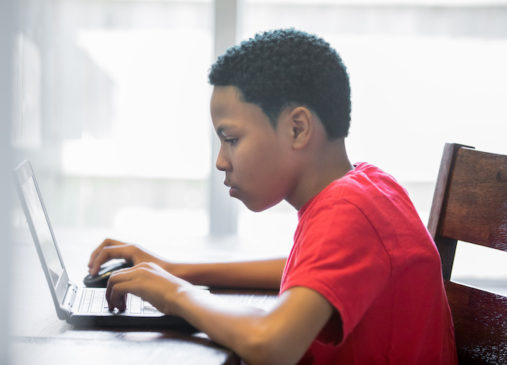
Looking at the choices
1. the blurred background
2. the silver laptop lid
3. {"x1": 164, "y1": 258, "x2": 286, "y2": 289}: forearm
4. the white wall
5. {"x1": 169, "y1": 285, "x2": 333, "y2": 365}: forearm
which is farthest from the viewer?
the blurred background

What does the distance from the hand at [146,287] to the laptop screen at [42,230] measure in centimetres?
8

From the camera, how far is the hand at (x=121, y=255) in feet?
3.43

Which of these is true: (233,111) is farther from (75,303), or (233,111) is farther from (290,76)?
(75,303)

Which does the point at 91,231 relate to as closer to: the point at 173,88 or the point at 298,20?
the point at 173,88

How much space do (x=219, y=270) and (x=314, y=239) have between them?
357mm

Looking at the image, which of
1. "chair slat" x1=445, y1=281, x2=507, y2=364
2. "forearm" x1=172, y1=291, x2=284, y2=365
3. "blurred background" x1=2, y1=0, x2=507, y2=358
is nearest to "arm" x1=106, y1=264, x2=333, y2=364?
"forearm" x1=172, y1=291, x2=284, y2=365

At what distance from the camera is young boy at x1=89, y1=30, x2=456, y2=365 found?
680 mm

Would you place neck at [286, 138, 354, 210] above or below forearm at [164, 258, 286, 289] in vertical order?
above

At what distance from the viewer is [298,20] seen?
1.74 metres

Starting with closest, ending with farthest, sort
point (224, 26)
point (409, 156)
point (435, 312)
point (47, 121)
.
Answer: point (435, 312), point (47, 121), point (224, 26), point (409, 156)

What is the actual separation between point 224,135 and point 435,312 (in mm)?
379

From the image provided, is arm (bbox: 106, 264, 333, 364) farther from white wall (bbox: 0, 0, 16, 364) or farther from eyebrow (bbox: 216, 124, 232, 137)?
white wall (bbox: 0, 0, 16, 364)

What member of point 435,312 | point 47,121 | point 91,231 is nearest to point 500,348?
point 435,312

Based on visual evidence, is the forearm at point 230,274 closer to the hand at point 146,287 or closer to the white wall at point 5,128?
the hand at point 146,287
